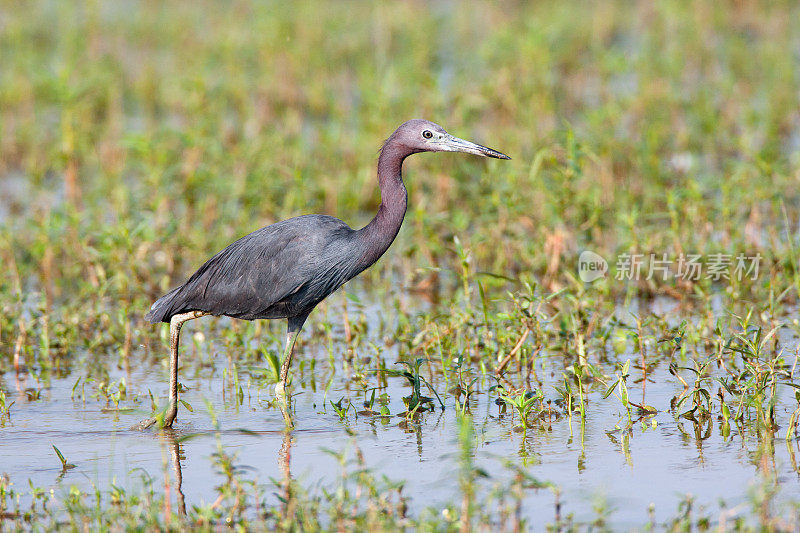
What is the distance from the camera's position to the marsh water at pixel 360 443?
475 centimetres

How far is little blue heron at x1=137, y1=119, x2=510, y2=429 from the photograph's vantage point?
5957 millimetres

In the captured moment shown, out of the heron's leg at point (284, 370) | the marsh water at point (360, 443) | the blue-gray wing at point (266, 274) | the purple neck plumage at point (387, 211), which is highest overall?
the purple neck plumage at point (387, 211)

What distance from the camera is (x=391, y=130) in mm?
9992

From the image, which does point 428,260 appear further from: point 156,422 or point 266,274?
point 156,422

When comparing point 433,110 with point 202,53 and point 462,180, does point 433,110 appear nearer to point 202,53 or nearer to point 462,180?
point 462,180

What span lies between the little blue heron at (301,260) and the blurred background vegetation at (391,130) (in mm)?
1292

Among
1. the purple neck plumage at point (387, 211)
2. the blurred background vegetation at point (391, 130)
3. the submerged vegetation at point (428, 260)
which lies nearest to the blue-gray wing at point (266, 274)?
the purple neck plumage at point (387, 211)

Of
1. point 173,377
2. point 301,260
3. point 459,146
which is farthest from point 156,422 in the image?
point 459,146

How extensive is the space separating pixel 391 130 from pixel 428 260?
2083mm

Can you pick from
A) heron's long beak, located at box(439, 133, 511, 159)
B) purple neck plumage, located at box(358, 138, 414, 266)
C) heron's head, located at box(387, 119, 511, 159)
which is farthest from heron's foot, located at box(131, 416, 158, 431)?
heron's long beak, located at box(439, 133, 511, 159)

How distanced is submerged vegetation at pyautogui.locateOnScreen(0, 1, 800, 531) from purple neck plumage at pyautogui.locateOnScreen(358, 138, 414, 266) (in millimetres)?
473

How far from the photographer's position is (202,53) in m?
13.0

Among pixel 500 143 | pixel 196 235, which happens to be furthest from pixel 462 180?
pixel 196 235

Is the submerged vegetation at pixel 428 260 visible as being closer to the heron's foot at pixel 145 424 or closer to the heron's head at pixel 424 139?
the heron's foot at pixel 145 424
